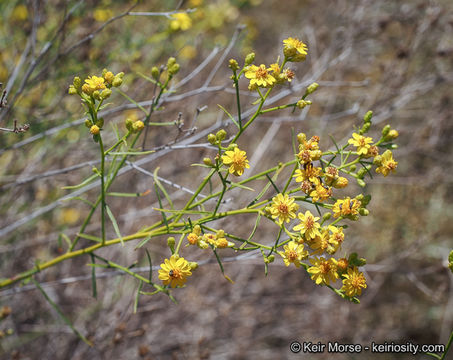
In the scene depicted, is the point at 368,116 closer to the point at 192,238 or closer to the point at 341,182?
the point at 341,182

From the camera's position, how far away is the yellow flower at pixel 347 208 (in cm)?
146

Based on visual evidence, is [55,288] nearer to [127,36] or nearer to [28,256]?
[28,256]

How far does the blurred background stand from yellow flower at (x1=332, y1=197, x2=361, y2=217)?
4.08ft

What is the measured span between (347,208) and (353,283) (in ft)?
1.00

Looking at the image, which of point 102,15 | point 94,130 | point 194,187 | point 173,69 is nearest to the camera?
point 94,130

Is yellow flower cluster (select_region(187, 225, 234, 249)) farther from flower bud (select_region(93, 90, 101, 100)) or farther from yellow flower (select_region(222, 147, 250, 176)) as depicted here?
flower bud (select_region(93, 90, 101, 100))

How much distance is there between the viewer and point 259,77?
1.51 m

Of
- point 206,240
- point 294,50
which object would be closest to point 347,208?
point 206,240

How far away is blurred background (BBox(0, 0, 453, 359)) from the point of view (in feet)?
9.89

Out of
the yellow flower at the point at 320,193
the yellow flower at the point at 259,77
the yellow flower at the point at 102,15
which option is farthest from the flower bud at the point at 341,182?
the yellow flower at the point at 102,15

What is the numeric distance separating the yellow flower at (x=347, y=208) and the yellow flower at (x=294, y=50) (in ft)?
2.07

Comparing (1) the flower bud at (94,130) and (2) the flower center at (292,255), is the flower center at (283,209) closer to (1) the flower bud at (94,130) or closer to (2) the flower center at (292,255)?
(2) the flower center at (292,255)

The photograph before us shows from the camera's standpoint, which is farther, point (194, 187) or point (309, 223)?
point (194, 187)

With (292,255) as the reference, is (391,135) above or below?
above
